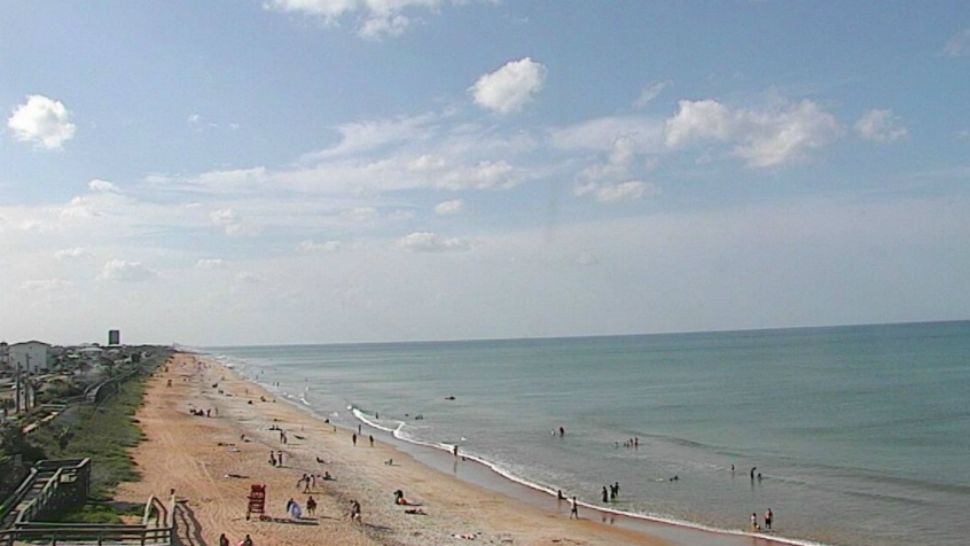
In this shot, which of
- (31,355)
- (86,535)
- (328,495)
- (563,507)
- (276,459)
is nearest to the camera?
(86,535)

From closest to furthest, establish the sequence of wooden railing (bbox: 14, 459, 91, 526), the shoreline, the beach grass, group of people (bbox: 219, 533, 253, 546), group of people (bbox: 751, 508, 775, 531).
Result: 1. wooden railing (bbox: 14, 459, 91, 526)
2. group of people (bbox: 219, 533, 253, 546)
3. the beach grass
4. the shoreline
5. group of people (bbox: 751, 508, 775, 531)

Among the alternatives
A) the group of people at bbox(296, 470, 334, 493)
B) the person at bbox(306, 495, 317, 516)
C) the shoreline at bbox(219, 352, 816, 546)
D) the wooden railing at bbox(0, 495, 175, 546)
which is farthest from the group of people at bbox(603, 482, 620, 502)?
the wooden railing at bbox(0, 495, 175, 546)

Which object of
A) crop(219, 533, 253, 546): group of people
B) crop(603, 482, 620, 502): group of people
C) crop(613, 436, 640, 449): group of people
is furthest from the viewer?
crop(613, 436, 640, 449): group of people

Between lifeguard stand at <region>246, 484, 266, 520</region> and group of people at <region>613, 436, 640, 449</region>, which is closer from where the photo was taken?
lifeguard stand at <region>246, 484, 266, 520</region>

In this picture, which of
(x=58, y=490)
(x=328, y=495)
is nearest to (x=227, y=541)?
(x=58, y=490)

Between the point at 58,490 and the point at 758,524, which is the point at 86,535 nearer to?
the point at 58,490

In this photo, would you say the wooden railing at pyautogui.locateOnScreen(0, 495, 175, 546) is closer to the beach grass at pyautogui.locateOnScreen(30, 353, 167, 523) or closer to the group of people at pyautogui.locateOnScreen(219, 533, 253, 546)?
the group of people at pyautogui.locateOnScreen(219, 533, 253, 546)

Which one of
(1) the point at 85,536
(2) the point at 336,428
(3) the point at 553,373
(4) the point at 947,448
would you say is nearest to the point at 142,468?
(1) the point at 85,536

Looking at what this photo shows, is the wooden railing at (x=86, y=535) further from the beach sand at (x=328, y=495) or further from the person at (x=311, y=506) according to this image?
the person at (x=311, y=506)

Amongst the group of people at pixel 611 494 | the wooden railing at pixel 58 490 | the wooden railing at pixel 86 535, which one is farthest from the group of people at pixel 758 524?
the wooden railing at pixel 58 490
